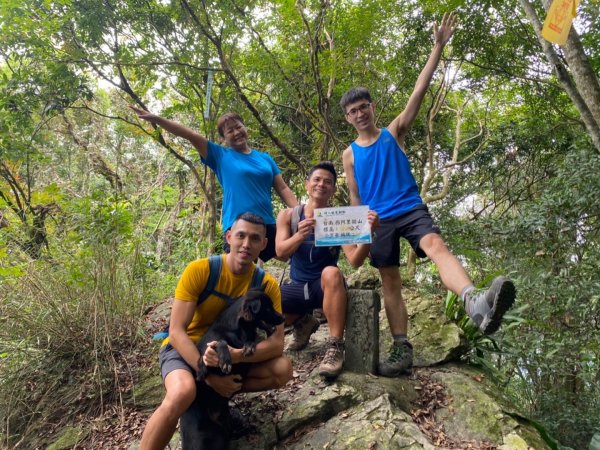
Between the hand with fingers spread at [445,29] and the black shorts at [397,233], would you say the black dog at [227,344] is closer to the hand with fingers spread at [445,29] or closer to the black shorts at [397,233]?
the black shorts at [397,233]

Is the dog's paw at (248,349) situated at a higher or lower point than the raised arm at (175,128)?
lower

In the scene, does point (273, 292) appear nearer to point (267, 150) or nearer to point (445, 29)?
point (445, 29)

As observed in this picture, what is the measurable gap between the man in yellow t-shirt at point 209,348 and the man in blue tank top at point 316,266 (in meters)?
0.41

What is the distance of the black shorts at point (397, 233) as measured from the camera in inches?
115

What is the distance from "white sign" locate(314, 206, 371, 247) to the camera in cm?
287

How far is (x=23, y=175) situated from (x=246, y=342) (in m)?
7.16

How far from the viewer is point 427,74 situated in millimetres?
2986

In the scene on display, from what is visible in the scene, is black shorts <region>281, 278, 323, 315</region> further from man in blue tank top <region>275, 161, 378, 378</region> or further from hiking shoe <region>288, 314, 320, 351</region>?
hiking shoe <region>288, 314, 320, 351</region>

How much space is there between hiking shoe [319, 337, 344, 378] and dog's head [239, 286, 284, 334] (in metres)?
0.65

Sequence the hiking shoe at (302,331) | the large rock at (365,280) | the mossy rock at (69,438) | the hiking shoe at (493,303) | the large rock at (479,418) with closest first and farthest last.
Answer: the hiking shoe at (493,303)
the large rock at (479,418)
the mossy rock at (69,438)
the hiking shoe at (302,331)
the large rock at (365,280)

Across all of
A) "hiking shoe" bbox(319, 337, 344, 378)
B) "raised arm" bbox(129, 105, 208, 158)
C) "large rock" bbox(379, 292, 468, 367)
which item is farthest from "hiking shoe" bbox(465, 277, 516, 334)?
"raised arm" bbox(129, 105, 208, 158)

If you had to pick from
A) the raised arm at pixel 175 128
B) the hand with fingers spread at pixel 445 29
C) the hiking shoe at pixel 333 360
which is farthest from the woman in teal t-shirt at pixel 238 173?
the hand with fingers spread at pixel 445 29

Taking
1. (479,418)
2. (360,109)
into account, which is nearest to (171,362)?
(479,418)

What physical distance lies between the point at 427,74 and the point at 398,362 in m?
2.24
